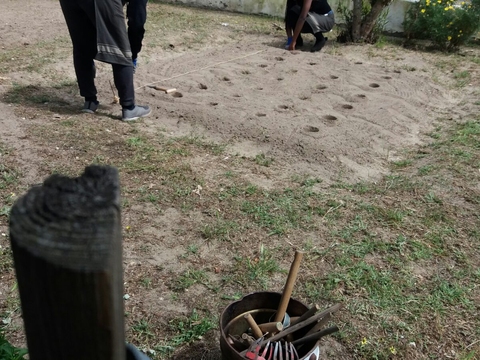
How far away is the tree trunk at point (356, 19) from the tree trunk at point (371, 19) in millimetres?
86

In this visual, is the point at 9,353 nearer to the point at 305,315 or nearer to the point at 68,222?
the point at 305,315

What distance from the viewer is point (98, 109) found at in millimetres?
5188

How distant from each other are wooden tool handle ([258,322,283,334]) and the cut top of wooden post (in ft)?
4.64

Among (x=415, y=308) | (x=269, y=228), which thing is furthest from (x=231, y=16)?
(x=415, y=308)

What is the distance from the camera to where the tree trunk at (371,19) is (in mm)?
8082

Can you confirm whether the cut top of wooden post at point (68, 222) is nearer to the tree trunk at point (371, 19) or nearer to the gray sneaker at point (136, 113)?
the gray sneaker at point (136, 113)

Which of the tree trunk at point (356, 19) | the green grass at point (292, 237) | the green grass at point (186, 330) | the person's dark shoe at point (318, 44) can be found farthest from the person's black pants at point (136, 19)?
the tree trunk at point (356, 19)

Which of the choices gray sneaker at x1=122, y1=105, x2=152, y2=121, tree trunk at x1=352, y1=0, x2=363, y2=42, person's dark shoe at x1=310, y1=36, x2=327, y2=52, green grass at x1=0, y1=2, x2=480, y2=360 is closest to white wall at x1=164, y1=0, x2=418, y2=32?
tree trunk at x1=352, y1=0, x2=363, y2=42

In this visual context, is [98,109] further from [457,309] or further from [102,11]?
[457,309]

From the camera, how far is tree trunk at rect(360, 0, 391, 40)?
8082 mm

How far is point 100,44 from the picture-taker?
443 centimetres

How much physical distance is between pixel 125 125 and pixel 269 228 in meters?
2.16

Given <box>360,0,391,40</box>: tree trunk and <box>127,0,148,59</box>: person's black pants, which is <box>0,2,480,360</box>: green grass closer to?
<box>127,0,148,59</box>: person's black pants

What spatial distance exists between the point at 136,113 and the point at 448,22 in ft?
18.7
